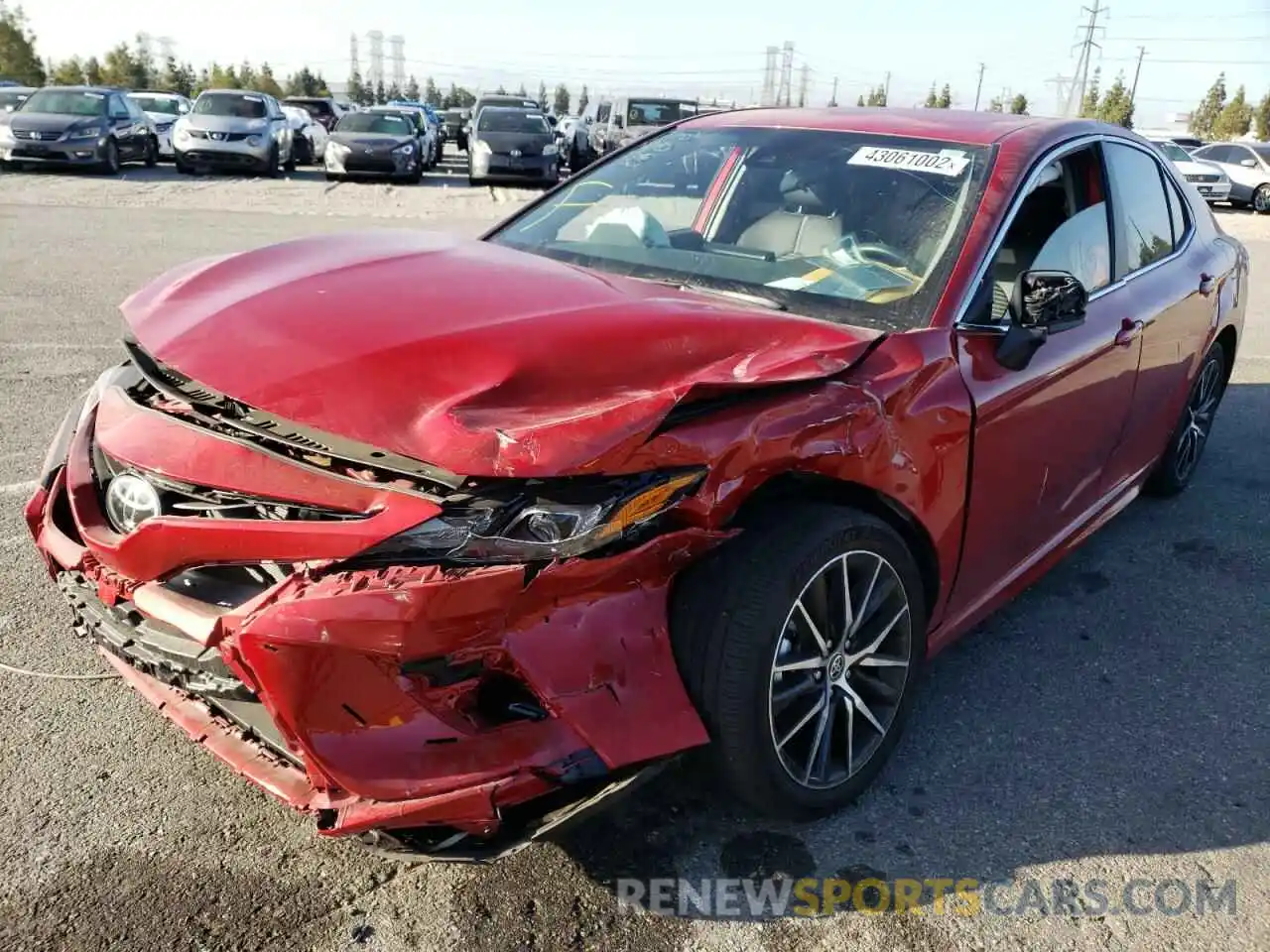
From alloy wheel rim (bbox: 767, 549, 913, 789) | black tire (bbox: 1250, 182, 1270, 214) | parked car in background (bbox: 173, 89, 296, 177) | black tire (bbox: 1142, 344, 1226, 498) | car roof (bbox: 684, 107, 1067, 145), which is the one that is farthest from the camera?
black tire (bbox: 1250, 182, 1270, 214)

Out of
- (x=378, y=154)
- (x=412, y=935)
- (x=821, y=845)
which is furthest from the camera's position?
(x=378, y=154)

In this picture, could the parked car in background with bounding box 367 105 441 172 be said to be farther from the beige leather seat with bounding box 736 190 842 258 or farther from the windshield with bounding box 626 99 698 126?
the beige leather seat with bounding box 736 190 842 258

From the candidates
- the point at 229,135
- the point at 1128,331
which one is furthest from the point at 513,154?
the point at 1128,331

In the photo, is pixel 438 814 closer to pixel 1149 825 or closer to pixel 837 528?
pixel 837 528

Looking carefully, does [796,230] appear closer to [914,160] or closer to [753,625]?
[914,160]

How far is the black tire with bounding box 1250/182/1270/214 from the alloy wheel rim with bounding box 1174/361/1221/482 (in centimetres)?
2228

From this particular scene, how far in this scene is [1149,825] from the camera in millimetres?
2703

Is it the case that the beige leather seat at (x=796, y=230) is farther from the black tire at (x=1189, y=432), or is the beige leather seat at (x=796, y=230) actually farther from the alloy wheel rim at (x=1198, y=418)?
the alloy wheel rim at (x=1198, y=418)

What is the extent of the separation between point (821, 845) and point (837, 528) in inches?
31.8

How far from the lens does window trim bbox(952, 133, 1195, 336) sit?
112 inches

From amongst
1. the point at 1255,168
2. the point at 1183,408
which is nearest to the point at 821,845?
the point at 1183,408

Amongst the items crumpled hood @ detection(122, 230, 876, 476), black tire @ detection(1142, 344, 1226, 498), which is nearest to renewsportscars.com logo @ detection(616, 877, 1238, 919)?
crumpled hood @ detection(122, 230, 876, 476)

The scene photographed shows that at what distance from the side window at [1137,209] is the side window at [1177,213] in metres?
0.05

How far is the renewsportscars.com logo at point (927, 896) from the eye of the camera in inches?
92.7
